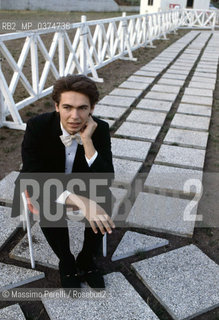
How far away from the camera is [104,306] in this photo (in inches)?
76.3

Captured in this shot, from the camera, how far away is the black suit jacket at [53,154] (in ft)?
6.59

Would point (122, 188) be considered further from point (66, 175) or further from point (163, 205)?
point (66, 175)

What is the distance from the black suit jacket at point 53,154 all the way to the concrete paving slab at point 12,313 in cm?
62

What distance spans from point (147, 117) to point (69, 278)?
127 inches

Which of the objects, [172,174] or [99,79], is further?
[99,79]

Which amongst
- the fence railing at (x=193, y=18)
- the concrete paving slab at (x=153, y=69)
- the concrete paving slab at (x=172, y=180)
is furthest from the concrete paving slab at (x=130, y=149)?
the fence railing at (x=193, y=18)

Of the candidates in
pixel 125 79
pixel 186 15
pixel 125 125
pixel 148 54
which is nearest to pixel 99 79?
pixel 125 79

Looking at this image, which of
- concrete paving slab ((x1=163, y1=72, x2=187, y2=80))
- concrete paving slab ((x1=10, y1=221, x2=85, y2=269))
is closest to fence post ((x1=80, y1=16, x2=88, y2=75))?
concrete paving slab ((x1=163, y1=72, x2=187, y2=80))

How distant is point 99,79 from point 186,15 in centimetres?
1419

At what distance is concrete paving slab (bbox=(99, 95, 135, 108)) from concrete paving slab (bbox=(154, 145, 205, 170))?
63.4 inches

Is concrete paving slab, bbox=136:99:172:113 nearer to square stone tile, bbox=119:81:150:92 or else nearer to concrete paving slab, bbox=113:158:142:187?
square stone tile, bbox=119:81:150:92

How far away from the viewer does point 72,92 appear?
183 centimetres

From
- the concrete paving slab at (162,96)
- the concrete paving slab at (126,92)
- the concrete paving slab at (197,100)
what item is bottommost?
the concrete paving slab at (197,100)

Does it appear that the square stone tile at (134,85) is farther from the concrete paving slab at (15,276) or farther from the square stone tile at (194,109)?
the concrete paving slab at (15,276)
